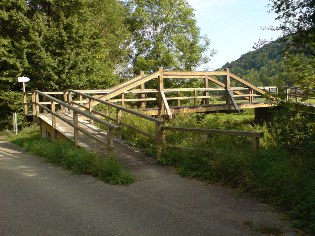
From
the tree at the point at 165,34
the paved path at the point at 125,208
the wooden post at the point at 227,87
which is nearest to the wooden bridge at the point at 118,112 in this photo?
the wooden post at the point at 227,87

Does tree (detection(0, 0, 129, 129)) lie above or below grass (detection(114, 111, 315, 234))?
above

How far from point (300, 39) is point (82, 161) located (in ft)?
17.5

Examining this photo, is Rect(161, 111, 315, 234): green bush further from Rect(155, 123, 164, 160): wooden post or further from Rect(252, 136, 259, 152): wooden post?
Rect(155, 123, 164, 160): wooden post

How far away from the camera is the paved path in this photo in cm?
436

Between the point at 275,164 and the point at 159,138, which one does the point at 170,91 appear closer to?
the point at 159,138

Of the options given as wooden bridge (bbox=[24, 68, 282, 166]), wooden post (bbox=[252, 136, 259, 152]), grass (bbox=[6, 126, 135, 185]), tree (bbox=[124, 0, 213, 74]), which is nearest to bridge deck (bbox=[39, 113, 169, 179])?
wooden bridge (bbox=[24, 68, 282, 166])

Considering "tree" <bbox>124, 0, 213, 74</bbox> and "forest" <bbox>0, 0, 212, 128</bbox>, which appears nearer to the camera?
"forest" <bbox>0, 0, 212, 128</bbox>

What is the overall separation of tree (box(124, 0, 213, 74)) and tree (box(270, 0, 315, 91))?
59.8 feet

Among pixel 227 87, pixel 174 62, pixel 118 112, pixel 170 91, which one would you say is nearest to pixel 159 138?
pixel 118 112

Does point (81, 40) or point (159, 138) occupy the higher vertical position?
point (81, 40)

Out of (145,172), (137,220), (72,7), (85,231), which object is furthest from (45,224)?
(72,7)

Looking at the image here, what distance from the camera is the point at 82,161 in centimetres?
755

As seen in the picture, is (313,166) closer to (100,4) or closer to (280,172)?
(280,172)

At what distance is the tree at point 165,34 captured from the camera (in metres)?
25.8
